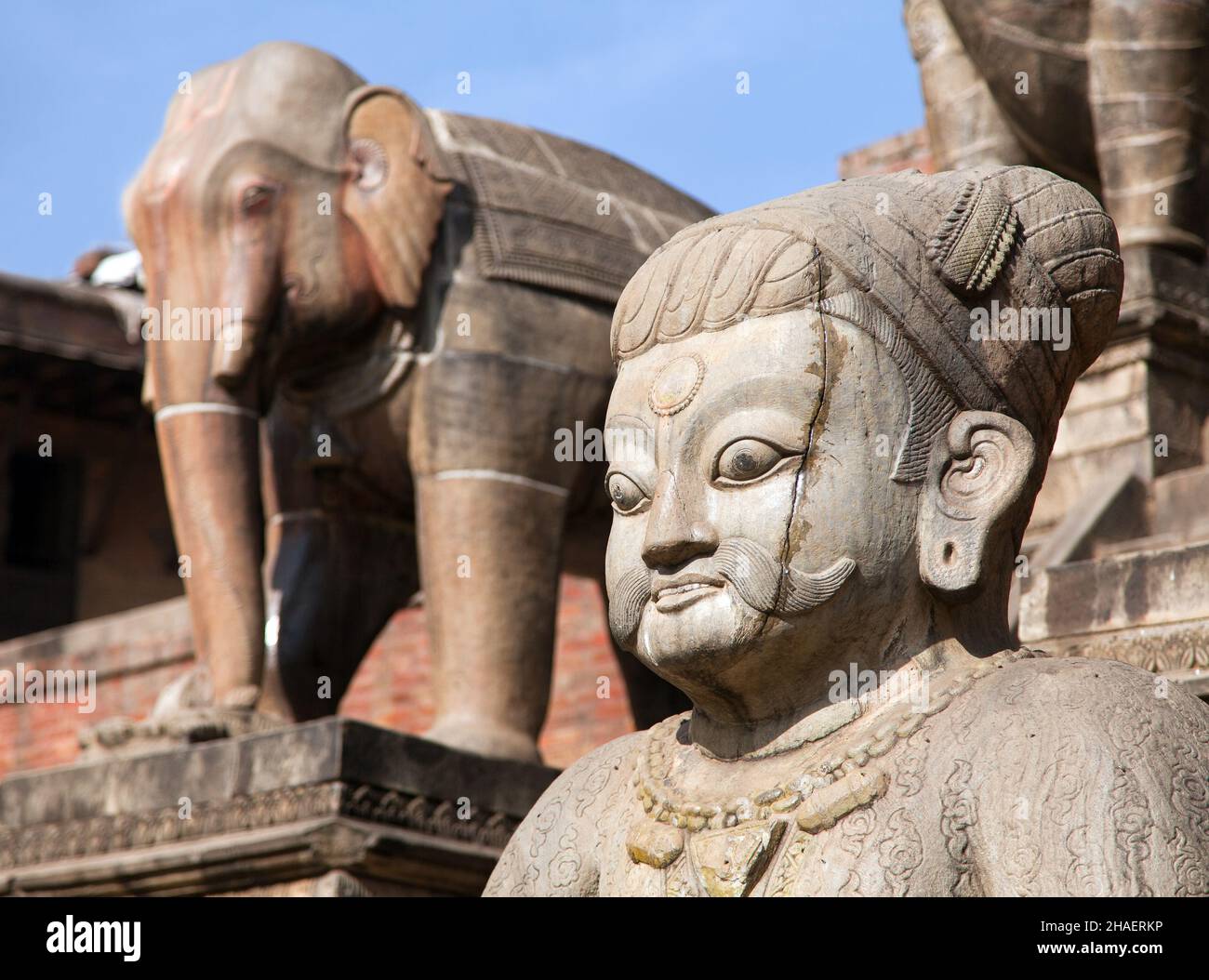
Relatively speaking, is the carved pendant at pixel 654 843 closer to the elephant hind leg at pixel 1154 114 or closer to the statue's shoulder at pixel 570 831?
the statue's shoulder at pixel 570 831

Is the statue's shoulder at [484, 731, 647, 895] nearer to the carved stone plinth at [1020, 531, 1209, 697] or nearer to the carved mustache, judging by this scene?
the carved mustache

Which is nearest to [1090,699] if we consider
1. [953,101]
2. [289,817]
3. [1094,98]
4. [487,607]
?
[289,817]

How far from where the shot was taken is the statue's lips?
10.6ft

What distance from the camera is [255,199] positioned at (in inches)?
254

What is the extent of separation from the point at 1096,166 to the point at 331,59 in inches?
96.3

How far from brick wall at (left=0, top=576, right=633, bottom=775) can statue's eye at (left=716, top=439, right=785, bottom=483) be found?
563cm

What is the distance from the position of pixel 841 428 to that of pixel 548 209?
3.65 meters

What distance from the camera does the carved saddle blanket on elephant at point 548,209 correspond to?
6.68 metres

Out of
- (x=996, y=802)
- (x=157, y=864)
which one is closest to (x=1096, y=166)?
(x=157, y=864)

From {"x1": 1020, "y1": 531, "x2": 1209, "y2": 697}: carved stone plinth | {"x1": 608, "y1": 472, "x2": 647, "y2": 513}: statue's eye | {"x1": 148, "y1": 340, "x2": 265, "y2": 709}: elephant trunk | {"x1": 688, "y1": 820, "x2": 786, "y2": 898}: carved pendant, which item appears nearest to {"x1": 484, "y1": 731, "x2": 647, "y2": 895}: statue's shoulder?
{"x1": 688, "y1": 820, "x2": 786, "y2": 898}: carved pendant

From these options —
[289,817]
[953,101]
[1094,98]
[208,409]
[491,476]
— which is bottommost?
[289,817]

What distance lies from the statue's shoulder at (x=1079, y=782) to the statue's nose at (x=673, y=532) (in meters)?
0.42

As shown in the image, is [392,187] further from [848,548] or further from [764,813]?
[764,813]

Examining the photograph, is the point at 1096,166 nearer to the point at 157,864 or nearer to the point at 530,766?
the point at 530,766
